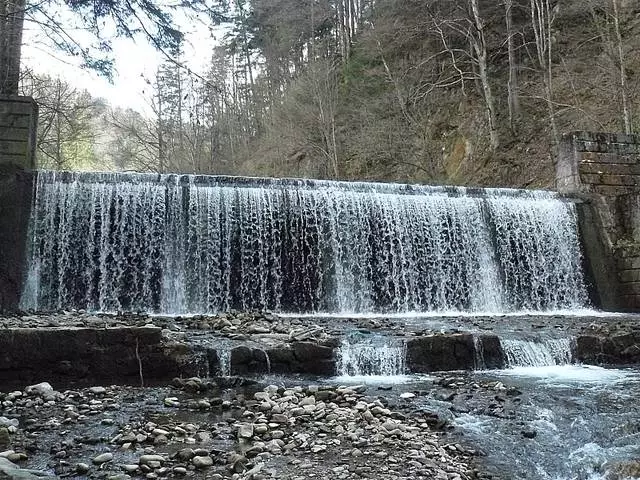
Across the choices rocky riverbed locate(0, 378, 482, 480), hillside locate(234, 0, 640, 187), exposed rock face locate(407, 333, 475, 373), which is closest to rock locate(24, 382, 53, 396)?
rocky riverbed locate(0, 378, 482, 480)

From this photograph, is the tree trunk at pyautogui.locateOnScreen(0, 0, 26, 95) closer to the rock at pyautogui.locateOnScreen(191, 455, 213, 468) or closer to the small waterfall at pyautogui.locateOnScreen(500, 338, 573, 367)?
the rock at pyautogui.locateOnScreen(191, 455, 213, 468)

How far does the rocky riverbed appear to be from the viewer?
12.5 feet

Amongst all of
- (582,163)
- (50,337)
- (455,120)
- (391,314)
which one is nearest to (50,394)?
(50,337)

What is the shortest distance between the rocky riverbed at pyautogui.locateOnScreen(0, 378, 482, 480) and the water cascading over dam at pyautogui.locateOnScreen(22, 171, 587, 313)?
5.09 metres

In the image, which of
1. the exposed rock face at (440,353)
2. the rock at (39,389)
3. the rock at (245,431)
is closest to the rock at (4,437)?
the rock at (39,389)

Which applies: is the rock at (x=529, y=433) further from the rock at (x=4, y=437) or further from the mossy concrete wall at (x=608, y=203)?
the mossy concrete wall at (x=608, y=203)

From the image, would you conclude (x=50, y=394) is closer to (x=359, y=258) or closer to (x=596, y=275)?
(x=359, y=258)

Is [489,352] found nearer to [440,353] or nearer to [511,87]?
[440,353]

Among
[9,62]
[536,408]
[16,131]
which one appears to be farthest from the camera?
[9,62]

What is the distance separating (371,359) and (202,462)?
332cm

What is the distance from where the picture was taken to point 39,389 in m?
5.52

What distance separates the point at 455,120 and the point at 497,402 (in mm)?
16651

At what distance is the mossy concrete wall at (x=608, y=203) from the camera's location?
12.6 m

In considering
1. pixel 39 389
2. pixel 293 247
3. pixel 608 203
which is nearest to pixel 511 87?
pixel 608 203
